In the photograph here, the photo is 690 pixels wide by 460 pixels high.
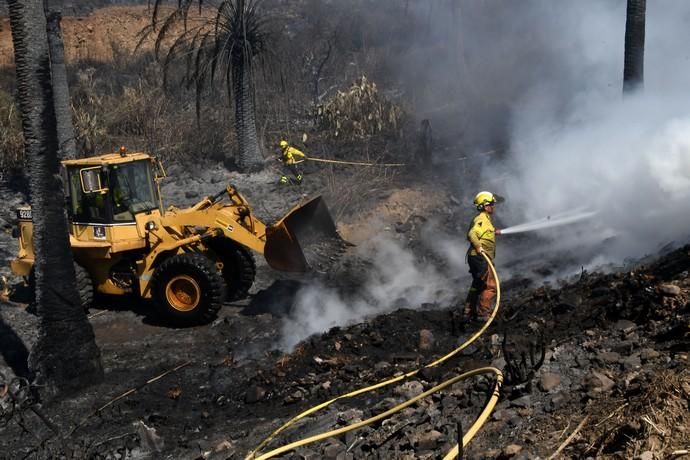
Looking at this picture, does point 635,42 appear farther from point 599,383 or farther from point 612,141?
point 599,383

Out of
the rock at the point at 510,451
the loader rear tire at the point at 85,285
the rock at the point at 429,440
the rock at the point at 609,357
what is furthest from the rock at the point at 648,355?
the loader rear tire at the point at 85,285

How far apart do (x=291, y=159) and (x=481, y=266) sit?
8724 millimetres

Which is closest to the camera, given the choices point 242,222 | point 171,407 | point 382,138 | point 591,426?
point 591,426

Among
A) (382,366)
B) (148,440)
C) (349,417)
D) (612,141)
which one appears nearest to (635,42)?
A: (612,141)

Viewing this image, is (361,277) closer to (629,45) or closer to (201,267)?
(201,267)

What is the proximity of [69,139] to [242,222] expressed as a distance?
699 centimetres

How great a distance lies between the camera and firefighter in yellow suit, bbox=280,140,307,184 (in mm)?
17953

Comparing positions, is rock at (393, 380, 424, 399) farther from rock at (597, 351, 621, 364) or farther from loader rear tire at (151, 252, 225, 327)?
loader rear tire at (151, 252, 225, 327)

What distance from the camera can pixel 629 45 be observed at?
626 inches

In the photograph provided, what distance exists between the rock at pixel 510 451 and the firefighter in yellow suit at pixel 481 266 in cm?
406

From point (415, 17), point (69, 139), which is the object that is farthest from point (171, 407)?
point (415, 17)

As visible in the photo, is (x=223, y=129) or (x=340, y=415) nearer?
(x=340, y=415)

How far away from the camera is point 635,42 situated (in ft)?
51.9

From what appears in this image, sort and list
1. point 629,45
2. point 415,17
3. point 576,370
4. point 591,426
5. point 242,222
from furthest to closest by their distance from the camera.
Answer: point 415,17 < point 629,45 < point 242,222 < point 576,370 < point 591,426
